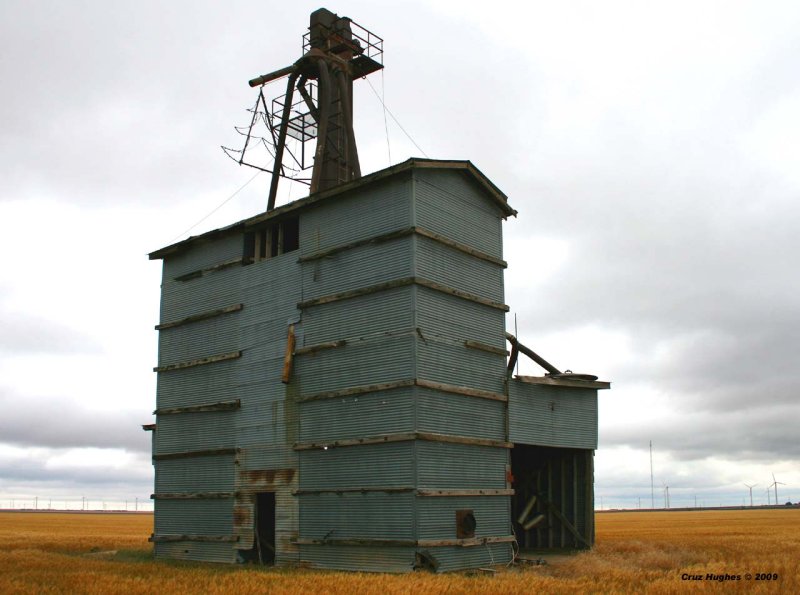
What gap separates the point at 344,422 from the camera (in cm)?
2562

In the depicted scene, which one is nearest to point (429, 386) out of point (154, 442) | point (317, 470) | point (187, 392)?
point (317, 470)

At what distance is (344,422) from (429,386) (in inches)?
123

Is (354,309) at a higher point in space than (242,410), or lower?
higher

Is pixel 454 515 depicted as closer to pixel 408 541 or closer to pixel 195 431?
Result: pixel 408 541

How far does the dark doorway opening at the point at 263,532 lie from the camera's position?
27.6 metres

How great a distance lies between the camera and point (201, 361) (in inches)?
1207

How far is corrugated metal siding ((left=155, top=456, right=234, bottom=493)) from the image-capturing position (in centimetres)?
2892

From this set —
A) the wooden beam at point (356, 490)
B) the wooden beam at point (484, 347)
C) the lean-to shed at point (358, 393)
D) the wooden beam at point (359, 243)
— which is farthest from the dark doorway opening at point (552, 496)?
the wooden beam at point (359, 243)

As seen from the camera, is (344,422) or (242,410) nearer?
(344,422)

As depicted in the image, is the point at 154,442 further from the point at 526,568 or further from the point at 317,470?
the point at 526,568

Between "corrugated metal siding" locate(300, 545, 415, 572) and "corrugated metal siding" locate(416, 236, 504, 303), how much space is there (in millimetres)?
8053

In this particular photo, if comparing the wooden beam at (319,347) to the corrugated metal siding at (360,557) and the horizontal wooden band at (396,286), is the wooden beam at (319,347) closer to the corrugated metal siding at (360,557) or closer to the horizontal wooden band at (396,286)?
the horizontal wooden band at (396,286)

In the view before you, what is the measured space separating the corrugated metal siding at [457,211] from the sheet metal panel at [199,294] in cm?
802

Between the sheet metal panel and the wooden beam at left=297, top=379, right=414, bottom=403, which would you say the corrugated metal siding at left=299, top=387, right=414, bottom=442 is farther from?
the sheet metal panel
